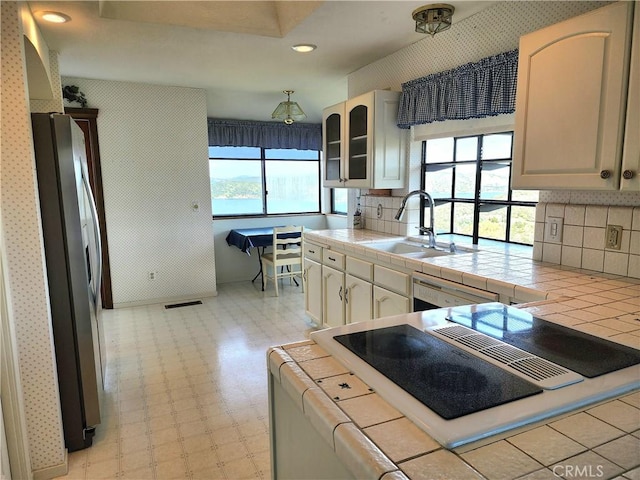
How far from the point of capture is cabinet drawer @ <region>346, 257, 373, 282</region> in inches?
113

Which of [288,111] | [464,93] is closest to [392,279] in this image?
[464,93]

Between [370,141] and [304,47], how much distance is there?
2.80ft

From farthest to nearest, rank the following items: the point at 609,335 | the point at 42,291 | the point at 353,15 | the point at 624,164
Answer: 1. the point at 353,15
2. the point at 42,291
3. the point at 624,164
4. the point at 609,335

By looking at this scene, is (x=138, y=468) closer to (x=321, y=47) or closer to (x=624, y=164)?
(x=624, y=164)

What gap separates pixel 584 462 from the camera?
66 centimetres

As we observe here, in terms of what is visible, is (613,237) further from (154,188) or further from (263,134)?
(263,134)

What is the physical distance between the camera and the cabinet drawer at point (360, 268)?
2.88m

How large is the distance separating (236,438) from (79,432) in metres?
0.81

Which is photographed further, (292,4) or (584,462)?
(292,4)

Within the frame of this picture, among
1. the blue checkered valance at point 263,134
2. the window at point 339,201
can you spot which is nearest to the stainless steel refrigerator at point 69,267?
the blue checkered valance at point 263,134

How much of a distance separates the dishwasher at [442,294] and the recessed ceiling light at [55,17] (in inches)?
105

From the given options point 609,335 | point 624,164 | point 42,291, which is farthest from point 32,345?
point 624,164

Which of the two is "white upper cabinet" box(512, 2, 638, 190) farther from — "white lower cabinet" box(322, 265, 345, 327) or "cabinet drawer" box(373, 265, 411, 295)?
"white lower cabinet" box(322, 265, 345, 327)

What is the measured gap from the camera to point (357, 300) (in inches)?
121
